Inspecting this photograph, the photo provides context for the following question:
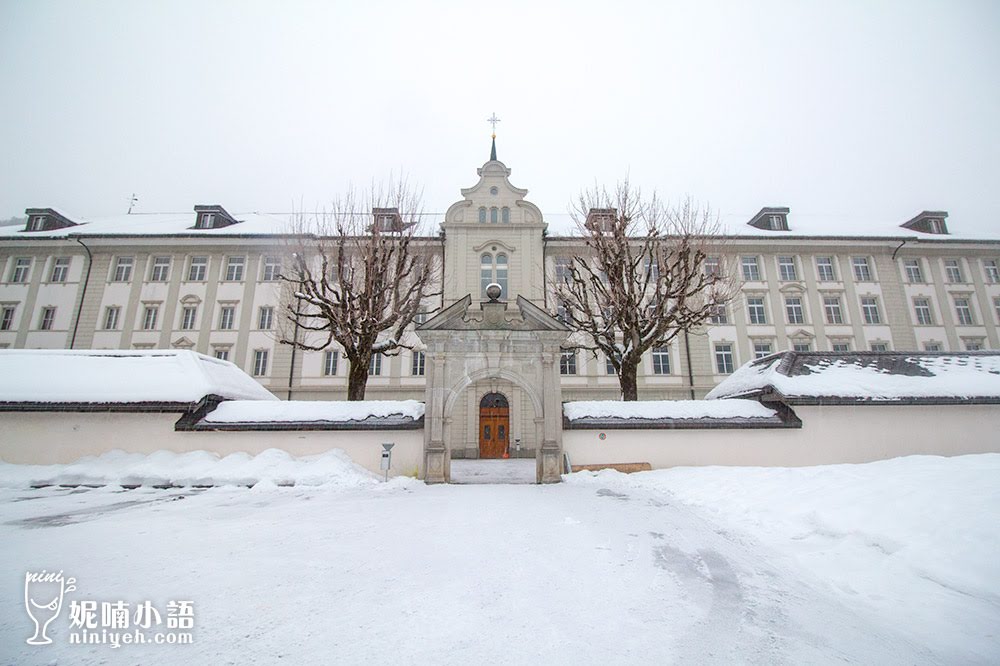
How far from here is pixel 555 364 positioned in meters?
12.2

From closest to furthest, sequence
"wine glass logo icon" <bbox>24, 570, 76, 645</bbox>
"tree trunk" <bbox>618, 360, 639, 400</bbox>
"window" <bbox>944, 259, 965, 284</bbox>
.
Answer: "wine glass logo icon" <bbox>24, 570, 76, 645</bbox>, "tree trunk" <bbox>618, 360, 639, 400</bbox>, "window" <bbox>944, 259, 965, 284</bbox>

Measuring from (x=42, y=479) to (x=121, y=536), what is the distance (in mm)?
7685

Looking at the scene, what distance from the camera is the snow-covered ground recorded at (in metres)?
3.24

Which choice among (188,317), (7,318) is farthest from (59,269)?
(188,317)

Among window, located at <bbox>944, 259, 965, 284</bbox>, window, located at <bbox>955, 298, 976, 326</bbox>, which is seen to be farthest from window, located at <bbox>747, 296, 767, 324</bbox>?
window, located at <bbox>944, 259, 965, 284</bbox>

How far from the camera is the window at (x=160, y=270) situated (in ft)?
93.5

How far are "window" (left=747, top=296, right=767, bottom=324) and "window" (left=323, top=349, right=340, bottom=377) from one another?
25.2m

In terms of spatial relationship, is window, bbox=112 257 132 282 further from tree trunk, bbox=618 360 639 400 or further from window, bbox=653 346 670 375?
window, bbox=653 346 670 375

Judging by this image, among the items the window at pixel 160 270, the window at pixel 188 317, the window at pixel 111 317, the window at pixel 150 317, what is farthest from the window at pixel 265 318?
the window at pixel 111 317

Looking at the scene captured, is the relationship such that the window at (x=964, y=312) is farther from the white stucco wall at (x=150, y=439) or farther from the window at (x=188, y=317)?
the window at (x=188, y=317)

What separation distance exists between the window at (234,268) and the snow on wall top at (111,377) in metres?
15.1

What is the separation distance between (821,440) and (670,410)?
4049 millimetres

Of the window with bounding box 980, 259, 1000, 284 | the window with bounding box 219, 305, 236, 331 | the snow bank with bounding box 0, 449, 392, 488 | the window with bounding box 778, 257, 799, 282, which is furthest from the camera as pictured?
the window with bounding box 980, 259, 1000, 284

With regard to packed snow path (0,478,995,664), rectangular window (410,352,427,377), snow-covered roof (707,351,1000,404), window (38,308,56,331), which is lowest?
→ packed snow path (0,478,995,664)
